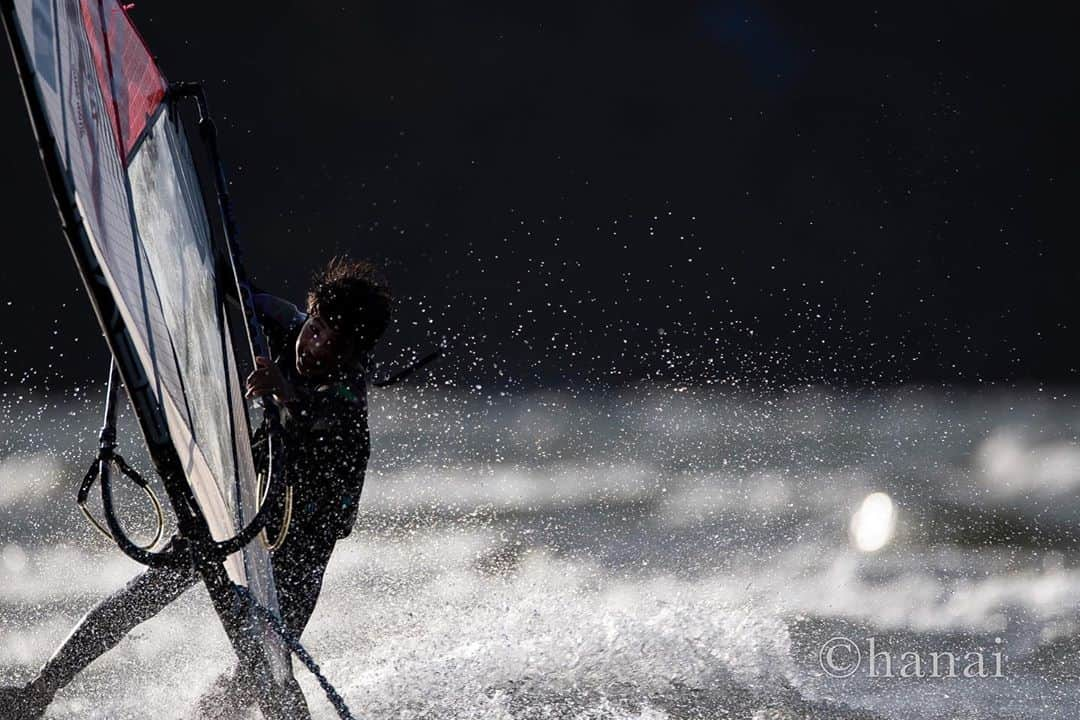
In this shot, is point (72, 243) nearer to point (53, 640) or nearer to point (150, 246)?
point (150, 246)

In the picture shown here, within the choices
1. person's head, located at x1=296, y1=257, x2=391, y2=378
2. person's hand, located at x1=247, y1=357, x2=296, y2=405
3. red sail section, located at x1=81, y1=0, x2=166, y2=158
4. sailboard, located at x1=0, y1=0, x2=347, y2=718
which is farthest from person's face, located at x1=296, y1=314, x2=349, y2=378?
red sail section, located at x1=81, y1=0, x2=166, y2=158

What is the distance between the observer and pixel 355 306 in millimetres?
3346

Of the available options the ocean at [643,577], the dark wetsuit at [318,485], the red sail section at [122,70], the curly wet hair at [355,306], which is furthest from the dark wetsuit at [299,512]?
the red sail section at [122,70]

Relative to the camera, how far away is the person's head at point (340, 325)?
3.31 meters

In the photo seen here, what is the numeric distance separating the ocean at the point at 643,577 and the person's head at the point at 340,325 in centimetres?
111

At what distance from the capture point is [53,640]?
469 centimetres

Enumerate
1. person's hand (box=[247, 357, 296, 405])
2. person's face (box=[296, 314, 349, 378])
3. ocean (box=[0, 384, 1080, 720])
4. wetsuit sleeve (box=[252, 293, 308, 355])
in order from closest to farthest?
1. person's hand (box=[247, 357, 296, 405])
2. person's face (box=[296, 314, 349, 378])
3. wetsuit sleeve (box=[252, 293, 308, 355])
4. ocean (box=[0, 384, 1080, 720])

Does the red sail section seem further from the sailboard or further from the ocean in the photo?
the ocean

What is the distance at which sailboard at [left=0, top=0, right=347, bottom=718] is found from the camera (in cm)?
196

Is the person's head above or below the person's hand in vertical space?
above

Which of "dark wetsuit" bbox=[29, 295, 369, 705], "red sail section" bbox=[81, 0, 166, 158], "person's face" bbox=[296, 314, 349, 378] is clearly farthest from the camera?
"person's face" bbox=[296, 314, 349, 378]

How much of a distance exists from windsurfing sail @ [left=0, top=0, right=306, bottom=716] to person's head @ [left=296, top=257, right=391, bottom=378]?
0.68 ft

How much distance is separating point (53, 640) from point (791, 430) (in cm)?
848

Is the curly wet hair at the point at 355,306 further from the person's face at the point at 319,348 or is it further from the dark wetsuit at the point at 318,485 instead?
the dark wetsuit at the point at 318,485
